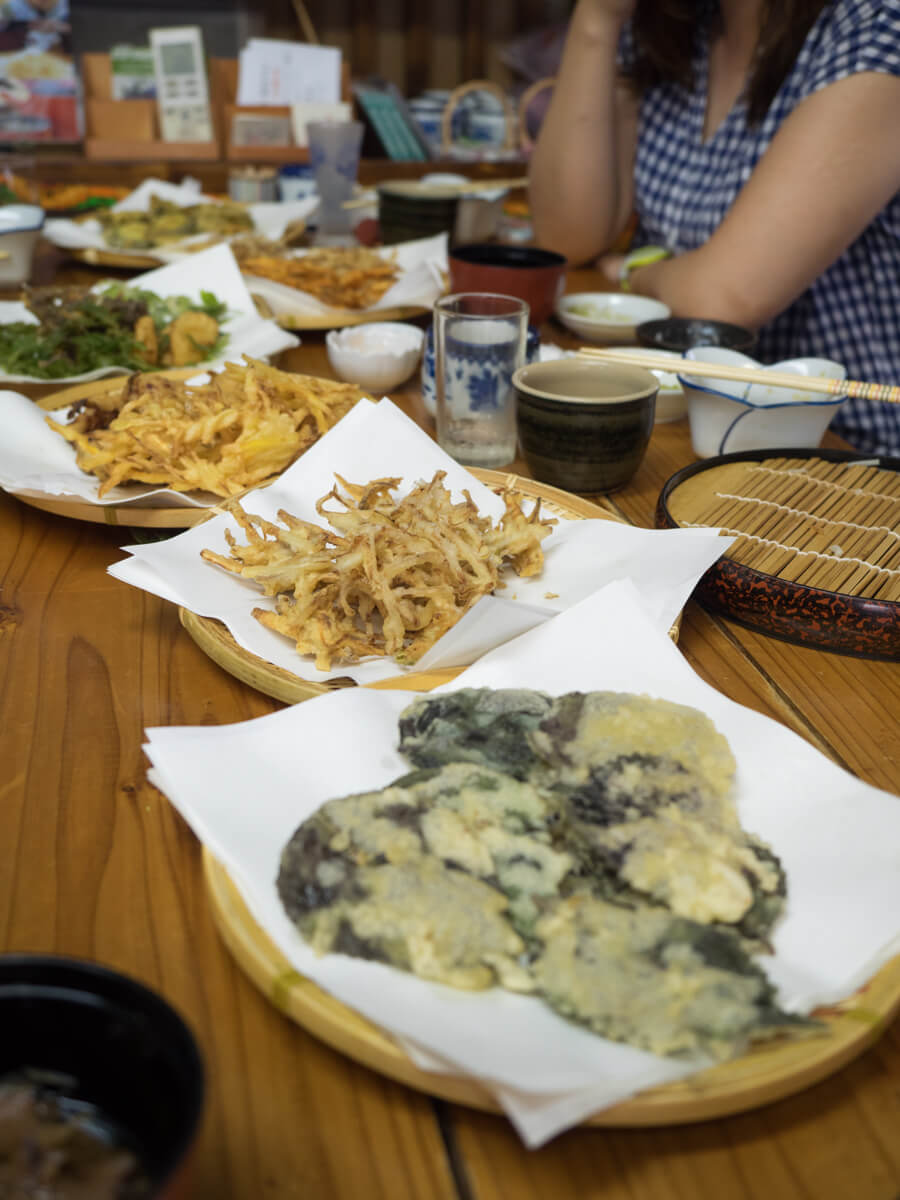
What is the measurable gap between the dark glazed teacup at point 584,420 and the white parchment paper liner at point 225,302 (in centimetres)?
78

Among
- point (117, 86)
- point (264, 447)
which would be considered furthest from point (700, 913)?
point (117, 86)

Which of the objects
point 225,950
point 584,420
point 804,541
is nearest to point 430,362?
point 584,420

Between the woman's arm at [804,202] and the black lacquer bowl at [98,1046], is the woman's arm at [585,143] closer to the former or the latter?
the woman's arm at [804,202]

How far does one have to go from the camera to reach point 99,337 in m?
2.21

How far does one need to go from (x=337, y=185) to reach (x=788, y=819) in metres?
3.28

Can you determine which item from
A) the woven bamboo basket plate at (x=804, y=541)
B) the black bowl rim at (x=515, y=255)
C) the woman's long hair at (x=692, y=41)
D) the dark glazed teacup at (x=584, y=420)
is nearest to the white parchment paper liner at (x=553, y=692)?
the woven bamboo basket plate at (x=804, y=541)

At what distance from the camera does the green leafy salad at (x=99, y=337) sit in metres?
2.19

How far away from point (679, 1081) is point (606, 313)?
2.40 metres

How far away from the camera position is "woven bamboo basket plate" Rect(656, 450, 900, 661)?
1.35 metres

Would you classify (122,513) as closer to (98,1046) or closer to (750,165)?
(98,1046)

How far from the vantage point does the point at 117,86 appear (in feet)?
14.7

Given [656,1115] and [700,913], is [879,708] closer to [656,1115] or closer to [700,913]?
[700,913]

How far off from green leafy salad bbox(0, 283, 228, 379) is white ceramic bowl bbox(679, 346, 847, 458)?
115 cm

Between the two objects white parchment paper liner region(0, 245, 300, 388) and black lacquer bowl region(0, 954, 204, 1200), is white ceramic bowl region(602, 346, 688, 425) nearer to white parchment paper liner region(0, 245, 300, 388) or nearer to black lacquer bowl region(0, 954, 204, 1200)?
white parchment paper liner region(0, 245, 300, 388)
